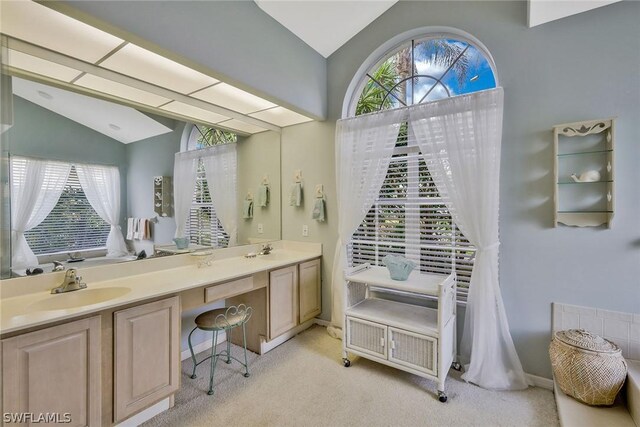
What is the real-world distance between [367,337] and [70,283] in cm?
217

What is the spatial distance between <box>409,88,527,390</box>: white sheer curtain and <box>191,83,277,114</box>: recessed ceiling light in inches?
68.8

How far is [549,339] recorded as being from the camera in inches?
85.5

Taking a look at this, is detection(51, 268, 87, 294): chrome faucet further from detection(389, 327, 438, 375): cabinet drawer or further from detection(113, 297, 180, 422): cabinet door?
detection(389, 327, 438, 375): cabinet drawer

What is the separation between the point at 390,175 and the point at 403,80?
0.97 metres

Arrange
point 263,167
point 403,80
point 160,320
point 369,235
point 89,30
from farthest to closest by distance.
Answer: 1. point 263,167
2. point 369,235
3. point 403,80
4. point 160,320
5. point 89,30

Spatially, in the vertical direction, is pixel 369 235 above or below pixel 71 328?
above

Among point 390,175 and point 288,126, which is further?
point 288,126

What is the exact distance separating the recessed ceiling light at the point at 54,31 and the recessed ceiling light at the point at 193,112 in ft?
2.17

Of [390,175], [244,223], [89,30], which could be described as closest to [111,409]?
[244,223]

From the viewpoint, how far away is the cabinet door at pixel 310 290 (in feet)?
9.95

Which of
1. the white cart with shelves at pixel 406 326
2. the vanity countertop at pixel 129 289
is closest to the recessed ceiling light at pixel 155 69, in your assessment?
the vanity countertop at pixel 129 289

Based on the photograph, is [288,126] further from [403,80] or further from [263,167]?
[403,80]

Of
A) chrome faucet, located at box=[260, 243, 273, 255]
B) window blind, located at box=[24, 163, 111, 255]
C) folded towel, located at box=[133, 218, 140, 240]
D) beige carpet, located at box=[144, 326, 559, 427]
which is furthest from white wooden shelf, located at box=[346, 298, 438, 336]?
window blind, located at box=[24, 163, 111, 255]

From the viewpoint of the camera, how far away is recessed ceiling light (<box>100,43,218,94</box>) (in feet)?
6.03
